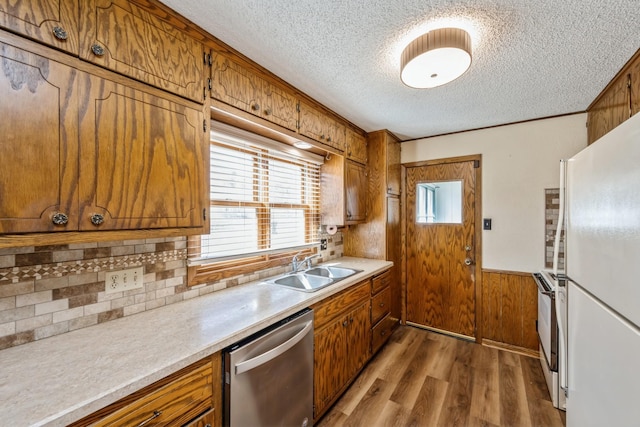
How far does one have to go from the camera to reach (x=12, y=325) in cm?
99

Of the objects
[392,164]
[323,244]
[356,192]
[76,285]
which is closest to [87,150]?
[76,285]

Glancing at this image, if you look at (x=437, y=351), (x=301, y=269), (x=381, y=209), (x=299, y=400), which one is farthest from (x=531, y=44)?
(x=437, y=351)

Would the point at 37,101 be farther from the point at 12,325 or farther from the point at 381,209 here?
the point at 381,209

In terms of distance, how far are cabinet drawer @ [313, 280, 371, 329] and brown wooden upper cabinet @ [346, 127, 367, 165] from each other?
131 centimetres

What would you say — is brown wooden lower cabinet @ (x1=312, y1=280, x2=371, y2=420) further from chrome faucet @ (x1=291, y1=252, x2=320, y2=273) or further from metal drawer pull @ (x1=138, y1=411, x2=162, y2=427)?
metal drawer pull @ (x1=138, y1=411, x2=162, y2=427)

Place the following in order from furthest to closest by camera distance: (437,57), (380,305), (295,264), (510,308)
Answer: (510,308) < (380,305) < (295,264) < (437,57)

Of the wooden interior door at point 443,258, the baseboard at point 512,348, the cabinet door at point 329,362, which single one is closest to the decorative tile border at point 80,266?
the cabinet door at point 329,362

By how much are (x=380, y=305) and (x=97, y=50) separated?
8.69ft

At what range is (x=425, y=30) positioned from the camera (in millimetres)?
1341

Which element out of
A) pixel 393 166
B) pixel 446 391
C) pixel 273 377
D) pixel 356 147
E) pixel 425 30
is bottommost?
pixel 446 391

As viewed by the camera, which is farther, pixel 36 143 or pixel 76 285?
pixel 76 285

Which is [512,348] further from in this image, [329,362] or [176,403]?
[176,403]

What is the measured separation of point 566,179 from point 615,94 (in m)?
1.14

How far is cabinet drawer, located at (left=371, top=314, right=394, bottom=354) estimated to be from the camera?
2.41 meters
